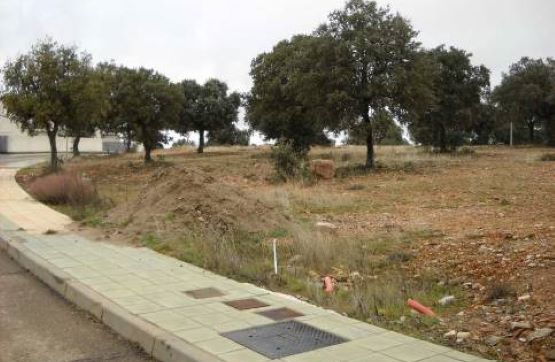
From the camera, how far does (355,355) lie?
502cm

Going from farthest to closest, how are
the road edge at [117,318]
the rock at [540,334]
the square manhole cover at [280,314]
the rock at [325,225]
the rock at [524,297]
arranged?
1. the rock at [325,225]
2. the rock at [524,297]
3. the square manhole cover at [280,314]
4. the rock at [540,334]
5. the road edge at [117,318]

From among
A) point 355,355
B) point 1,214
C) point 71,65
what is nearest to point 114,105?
point 71,65

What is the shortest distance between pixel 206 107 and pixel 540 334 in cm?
4942

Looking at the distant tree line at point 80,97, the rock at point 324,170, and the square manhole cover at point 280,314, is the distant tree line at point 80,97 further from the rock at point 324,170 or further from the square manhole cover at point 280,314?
the square manhole cover at point 280,314

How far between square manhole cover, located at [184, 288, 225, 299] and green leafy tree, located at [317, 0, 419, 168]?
72.0 feet

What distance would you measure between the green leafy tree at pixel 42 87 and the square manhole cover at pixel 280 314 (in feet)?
82.1

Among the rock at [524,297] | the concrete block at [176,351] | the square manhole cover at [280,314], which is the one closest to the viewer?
the concrete block at [176,351]

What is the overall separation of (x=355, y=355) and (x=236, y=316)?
5.30ft

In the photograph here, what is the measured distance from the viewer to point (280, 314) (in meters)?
6.38

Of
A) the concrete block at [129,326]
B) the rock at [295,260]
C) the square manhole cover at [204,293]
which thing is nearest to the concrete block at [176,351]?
the concrete block at [129,326]

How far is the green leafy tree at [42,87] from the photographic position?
29016mm

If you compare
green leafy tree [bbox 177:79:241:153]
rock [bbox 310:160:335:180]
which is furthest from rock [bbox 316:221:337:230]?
green leafy tree [bbox 177:79:241:153]

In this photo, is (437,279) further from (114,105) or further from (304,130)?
(304,130)

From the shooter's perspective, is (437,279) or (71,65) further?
(71,65)
